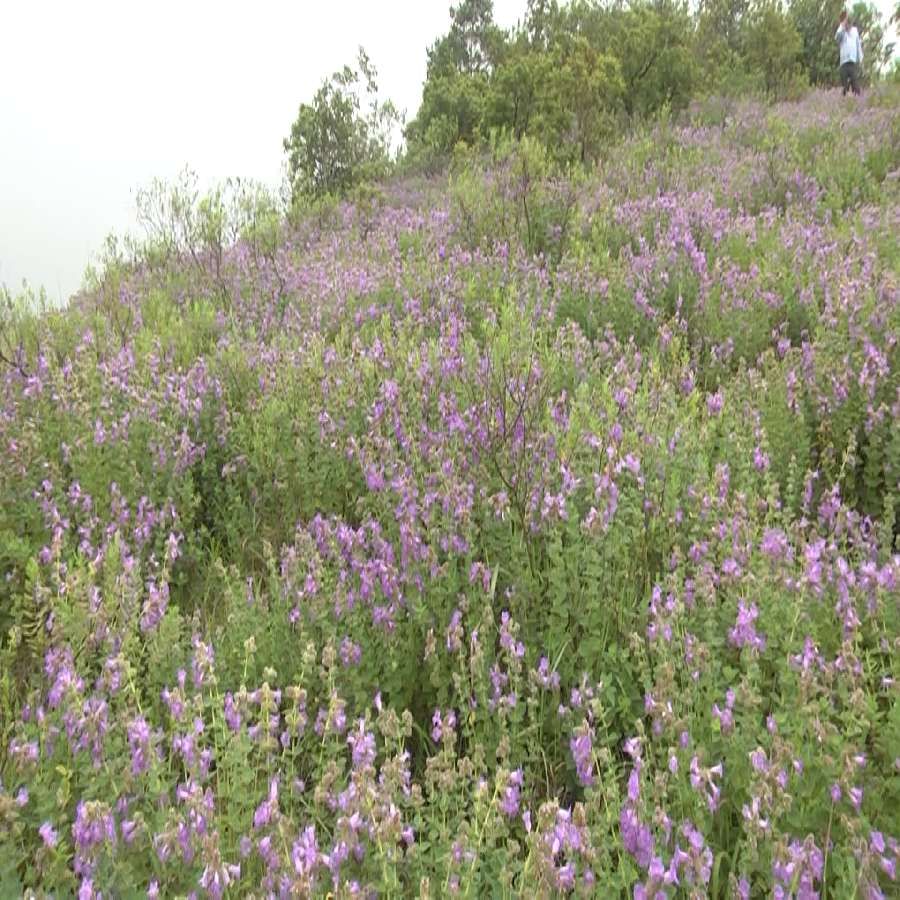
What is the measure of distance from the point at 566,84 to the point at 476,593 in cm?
1243

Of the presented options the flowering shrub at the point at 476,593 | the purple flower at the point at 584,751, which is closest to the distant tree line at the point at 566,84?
the flowering shrub at the point at 476,593

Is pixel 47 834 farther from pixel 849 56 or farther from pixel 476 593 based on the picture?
pixel 849 56

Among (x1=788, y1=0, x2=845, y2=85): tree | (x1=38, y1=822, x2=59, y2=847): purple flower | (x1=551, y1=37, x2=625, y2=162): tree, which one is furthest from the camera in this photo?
(x1=788, y1=0, x2=845, y2=85): tree

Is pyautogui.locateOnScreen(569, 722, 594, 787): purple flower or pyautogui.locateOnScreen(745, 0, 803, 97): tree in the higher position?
pyautogui.locateOnScreen(745, 0, 803, 97): tree

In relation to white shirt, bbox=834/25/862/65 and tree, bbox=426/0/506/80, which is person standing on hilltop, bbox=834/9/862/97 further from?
tree, bbox=426/0/506/80

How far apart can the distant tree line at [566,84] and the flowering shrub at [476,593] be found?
25.1 feet

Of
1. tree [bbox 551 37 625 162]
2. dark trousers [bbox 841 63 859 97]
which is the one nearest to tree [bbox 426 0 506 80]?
tree [bbox 551 37 625 162]

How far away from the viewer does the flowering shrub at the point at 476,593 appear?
164cm

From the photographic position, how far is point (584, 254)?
19.3 feet

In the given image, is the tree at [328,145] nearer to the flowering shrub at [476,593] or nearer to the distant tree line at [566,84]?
the distant tree line at [566,84]

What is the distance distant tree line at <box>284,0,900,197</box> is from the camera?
13.2 meters

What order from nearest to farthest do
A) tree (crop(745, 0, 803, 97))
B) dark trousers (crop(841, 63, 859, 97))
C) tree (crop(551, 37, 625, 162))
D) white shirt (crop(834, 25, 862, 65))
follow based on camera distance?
tree (crop(551, 37, 625, 162)) < dark trousers (crop(841, 63, 859, 97)) < white shirt (crop(834, 25, 862, 65)) < tree (crop(745, 0, 803, 97))

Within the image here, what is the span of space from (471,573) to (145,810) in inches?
41.2

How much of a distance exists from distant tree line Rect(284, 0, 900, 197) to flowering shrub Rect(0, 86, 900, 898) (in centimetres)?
765
